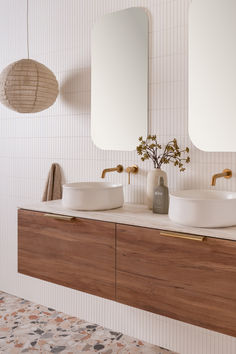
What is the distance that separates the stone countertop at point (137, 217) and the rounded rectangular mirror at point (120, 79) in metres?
0.46

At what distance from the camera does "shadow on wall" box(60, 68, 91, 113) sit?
2.45m

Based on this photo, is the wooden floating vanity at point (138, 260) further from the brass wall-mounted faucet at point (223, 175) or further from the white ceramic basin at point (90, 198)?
the brass wall-mounted faucet at point (223, 175)

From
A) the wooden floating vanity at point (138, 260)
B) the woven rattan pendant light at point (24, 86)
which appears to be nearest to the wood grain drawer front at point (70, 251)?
the wooden floating vanity at point (138, 260)

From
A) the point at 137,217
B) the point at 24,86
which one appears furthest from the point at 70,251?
the point at 24,86

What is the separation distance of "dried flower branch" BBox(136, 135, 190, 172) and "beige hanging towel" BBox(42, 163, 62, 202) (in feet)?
2.25

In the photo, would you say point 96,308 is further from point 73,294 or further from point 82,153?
point 82,153

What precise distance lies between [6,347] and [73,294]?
0.55 metres

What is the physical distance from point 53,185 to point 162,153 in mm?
804

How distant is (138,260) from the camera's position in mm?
1733

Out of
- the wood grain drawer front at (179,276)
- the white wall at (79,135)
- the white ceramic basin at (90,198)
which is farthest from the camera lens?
the white wall at (79,135)

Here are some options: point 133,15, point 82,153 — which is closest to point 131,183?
point 82,153

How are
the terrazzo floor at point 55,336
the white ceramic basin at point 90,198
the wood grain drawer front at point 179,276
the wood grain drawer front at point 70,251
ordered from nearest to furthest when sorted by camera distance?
the wood grain drawer front at point 179,276
the wood grain drawer front at point 70,251
the white ceramic basin at point 90,198
the terrazzo floor at point 55,336

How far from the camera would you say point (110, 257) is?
1826 mm

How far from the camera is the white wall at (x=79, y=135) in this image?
208 cm
